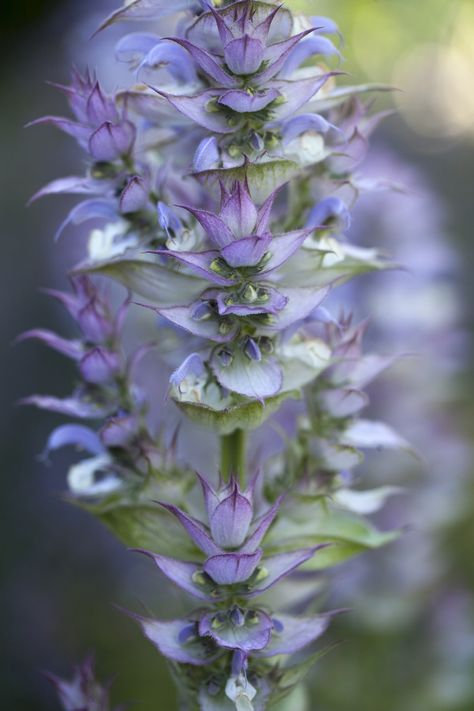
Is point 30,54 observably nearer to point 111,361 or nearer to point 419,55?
point 419,55

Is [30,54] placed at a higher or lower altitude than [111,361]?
higher

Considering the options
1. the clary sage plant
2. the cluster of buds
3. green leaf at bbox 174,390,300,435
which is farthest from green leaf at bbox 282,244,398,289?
the cluster of buds

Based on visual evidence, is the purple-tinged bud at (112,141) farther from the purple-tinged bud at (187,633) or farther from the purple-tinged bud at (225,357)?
the purple-tinged bud at (187,633)

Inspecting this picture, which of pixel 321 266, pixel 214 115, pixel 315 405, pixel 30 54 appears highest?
pixel 30 54

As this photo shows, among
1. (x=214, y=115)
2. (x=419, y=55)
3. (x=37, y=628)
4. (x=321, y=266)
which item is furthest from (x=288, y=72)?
(x=419, y=55)

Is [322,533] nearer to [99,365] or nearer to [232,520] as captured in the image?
[232,520]

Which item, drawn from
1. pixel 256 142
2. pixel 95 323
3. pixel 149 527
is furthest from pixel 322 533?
→ pixel 256 142

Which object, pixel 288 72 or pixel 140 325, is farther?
pixel 140 325
